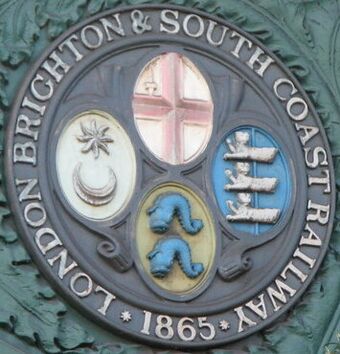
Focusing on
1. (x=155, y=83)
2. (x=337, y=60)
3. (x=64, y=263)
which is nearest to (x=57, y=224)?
(x=64, y=263)

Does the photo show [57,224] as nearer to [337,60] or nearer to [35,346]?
[35,346]

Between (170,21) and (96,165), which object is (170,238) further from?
(170,21)

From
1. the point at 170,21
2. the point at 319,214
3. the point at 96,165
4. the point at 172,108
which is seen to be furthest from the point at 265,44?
the point at 96,165

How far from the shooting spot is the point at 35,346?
14.2m

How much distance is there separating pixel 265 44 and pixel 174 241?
165 centimetres

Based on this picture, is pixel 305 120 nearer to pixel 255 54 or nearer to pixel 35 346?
pixel 255 54

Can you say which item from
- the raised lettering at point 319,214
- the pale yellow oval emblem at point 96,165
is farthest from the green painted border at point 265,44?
the pale yellow oval emblem at point 96,165

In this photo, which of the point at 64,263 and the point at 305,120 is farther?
the point at 305,120

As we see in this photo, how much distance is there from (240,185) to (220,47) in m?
0.98

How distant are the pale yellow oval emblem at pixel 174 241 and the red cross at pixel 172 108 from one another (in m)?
0.29

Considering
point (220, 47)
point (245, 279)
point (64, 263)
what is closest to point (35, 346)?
point (64, 263)

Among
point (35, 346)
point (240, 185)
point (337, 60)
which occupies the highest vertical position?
point (337, 60)

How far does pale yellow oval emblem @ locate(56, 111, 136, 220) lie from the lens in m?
14.7

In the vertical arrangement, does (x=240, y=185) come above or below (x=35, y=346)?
above
